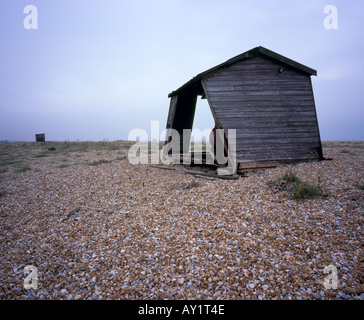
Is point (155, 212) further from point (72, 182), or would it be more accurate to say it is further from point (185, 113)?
point (185, 113)

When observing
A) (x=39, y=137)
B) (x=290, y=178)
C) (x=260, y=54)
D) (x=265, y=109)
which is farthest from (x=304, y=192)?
(x=39, y=137)

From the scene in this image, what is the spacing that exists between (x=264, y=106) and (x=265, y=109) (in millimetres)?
154

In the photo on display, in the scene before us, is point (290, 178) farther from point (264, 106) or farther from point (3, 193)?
point (3, 193)

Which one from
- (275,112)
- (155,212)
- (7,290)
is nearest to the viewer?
(7,290)

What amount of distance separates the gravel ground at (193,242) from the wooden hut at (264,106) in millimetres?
2012

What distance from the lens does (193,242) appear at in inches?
183

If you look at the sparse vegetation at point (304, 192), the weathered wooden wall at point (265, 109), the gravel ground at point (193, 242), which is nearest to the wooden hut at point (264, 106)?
the weathered wooden wall at point (265, 109)

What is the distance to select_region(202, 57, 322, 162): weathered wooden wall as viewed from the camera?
31.1 ft

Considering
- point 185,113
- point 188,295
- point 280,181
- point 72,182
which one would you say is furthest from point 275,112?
point 72,182

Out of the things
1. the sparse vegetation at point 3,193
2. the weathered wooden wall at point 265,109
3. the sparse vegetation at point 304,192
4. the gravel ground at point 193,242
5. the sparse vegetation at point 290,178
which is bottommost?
the gravel ground at point 193,242

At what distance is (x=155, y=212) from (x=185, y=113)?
32.6ft

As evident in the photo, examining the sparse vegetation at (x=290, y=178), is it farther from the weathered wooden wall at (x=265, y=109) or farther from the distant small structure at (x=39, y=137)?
the distant small structure at (x=39, y=137)

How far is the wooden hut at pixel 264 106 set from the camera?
945 centimetres

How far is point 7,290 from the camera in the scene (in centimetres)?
390
